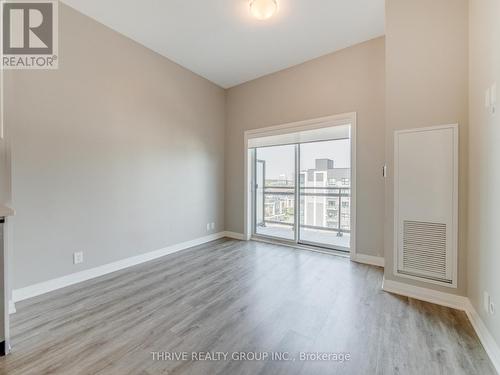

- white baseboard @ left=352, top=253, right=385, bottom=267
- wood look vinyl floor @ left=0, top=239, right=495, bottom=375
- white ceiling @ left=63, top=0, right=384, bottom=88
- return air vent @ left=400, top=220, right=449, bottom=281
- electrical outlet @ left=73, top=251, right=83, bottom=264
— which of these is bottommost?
wood look vinyl floor @ left=0, top=239, right=495, bottom=375

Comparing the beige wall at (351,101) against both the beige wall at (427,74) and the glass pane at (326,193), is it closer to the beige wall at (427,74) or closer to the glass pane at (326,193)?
the glass pane at (326,193)

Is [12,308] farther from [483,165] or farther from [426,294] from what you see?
[483,165]

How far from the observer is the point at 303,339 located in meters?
1.67

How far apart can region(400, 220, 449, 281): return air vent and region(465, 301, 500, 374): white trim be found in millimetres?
313

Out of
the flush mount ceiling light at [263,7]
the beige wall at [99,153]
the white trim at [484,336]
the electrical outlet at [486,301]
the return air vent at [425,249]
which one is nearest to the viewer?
the white trim at [484,336]

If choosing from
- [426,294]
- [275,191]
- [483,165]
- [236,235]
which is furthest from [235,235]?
[483,165]

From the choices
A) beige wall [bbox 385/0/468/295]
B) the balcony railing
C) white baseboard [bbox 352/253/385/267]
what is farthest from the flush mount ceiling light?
white baseboard [bbox 352/253/385/267]

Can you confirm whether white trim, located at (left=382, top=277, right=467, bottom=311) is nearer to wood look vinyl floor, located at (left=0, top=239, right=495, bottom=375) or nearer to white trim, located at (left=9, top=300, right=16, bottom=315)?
wood look vinyl floor, located at (left=0, top=239, right=495, bottom=375)

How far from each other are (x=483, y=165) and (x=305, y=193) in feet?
8.88

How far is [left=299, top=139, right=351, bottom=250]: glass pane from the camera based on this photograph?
12.4 feet

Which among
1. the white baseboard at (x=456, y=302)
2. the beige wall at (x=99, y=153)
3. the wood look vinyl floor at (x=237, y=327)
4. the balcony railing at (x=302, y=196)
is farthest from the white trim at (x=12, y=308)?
the balcony railing at (x=302, y=196)

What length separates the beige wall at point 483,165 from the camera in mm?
1497

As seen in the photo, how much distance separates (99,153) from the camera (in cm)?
281

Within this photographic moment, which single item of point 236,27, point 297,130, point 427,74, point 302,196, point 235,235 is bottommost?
point 235,235
